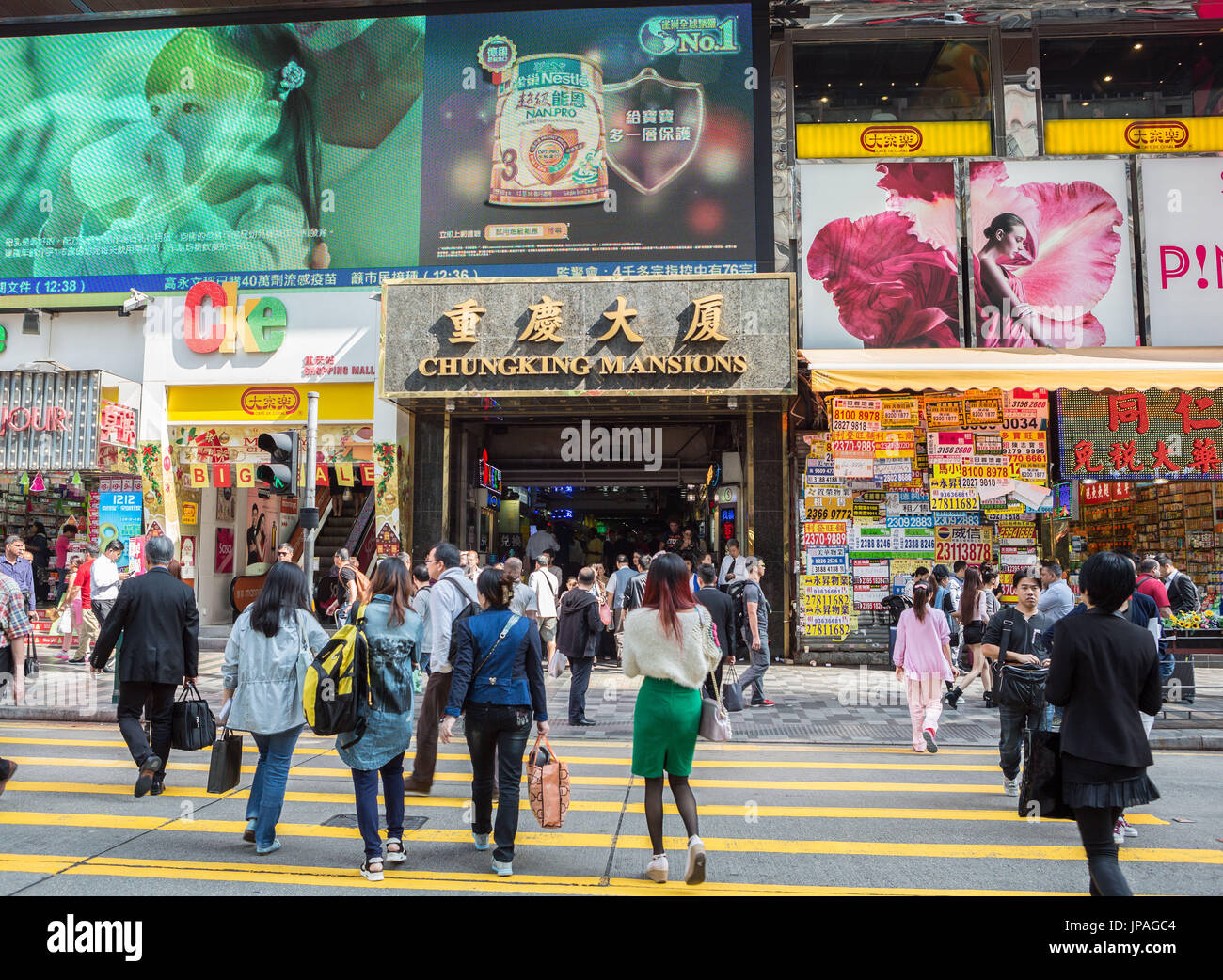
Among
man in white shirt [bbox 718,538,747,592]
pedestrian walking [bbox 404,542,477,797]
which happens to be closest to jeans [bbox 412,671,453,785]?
pedestrian walking [bbox 404,542,477,797]

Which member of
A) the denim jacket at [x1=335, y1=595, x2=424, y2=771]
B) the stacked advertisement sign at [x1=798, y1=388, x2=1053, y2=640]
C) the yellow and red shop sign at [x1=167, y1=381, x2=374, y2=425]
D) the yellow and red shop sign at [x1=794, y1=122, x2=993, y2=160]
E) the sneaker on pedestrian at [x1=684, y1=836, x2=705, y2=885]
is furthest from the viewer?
the yellow and red shop sign at [x1=794, y1=122, x2=993, y2=160]

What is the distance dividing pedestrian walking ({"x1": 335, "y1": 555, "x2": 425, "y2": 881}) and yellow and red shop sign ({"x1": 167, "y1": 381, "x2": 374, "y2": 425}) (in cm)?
1132

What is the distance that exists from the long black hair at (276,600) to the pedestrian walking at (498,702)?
113cm

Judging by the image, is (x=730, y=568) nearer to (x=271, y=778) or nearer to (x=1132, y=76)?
(x=271, y=778)

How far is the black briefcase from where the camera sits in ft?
21.2

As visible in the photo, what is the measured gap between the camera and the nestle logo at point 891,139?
1636 centimetres

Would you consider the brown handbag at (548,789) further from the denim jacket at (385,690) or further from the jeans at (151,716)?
the jeans at (151,716)

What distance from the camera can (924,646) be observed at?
28.4 feet

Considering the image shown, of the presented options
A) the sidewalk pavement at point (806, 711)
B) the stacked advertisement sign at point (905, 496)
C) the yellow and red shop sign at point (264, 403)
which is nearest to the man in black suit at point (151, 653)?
the sidewalk pavement at point (806, 711)

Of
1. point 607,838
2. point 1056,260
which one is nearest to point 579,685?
point 607,838

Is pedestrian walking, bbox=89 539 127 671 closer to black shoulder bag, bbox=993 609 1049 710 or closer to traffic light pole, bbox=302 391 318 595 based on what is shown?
traffic light pole, bbox=302 391 318 595

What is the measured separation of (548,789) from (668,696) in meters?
0.90

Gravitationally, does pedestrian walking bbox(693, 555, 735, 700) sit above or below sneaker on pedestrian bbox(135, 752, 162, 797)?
above

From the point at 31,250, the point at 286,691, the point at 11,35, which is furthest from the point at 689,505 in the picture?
the point at 11,35
